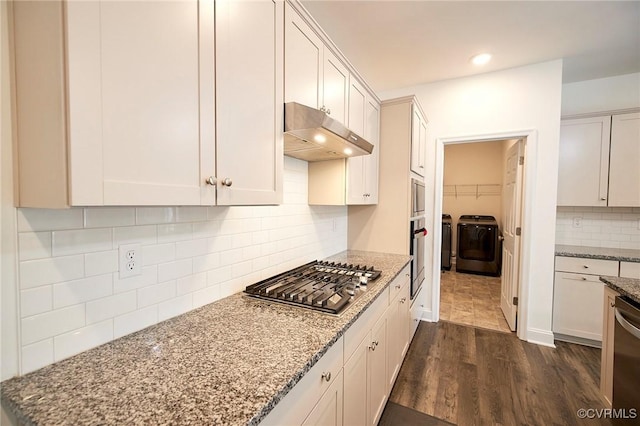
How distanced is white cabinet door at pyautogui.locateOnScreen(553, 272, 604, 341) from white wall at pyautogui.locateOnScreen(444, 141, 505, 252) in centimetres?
289

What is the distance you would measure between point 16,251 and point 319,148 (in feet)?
4.37

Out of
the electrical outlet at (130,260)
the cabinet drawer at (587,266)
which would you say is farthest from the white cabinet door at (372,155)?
the cabinet drawer at (587,266)

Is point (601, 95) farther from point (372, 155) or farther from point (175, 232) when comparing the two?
point (175, 232)

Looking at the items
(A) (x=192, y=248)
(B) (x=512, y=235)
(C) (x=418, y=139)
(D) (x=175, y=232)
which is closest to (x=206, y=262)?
(A) (x=192, y=248)

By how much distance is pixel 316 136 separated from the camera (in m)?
1.39

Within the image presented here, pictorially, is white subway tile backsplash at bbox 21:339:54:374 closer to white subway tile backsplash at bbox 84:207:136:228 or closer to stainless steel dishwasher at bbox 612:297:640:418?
white subway tile backsplash at bbox 84:207:136:228

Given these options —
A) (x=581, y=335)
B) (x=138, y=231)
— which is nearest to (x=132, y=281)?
(x=138, y=231)

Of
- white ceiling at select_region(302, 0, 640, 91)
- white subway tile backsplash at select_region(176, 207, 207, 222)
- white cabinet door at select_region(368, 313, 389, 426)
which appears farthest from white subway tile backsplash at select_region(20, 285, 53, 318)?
white ceiling at select_region(302, 0, 640, 91)

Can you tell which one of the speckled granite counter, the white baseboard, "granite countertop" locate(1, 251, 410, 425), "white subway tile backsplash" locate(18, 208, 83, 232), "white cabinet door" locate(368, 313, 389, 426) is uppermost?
"white subway tile backsplash" locate(18, 208, 83, 232)

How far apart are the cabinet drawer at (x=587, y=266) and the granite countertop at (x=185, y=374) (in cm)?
270

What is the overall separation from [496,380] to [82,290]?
2.72 m

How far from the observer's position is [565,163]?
9.49 feet

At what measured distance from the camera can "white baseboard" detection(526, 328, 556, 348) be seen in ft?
8.77

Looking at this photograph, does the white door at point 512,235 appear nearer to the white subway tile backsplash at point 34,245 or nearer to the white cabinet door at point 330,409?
the white cabinet door at point 330,409
